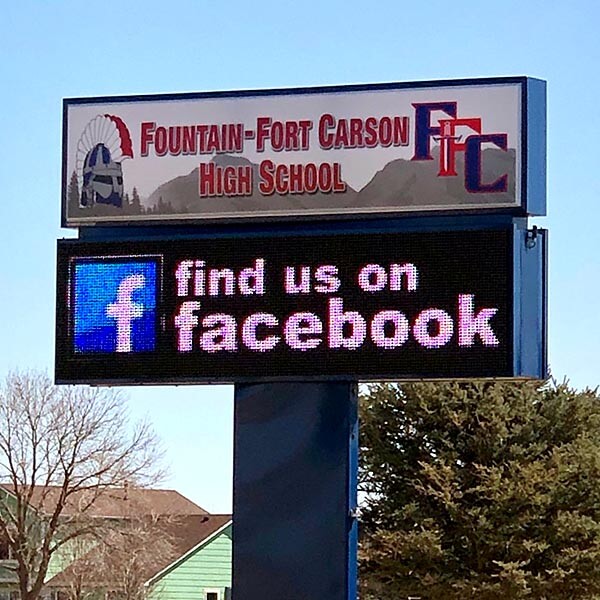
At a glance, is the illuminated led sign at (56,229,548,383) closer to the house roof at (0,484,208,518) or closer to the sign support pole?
the sign support pole

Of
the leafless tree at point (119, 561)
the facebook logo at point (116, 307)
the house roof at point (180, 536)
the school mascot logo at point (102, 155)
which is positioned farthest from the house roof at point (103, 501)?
the facebook logo at point (116, 307)

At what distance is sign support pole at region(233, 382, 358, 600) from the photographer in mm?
14898

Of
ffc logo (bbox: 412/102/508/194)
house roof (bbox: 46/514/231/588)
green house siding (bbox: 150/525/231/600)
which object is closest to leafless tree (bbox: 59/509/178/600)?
house roof (bbox: 46/514/231/588)

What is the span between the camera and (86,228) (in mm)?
15594

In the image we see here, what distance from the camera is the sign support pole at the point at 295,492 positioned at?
1490 cm

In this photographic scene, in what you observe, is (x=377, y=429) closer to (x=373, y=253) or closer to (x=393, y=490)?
(x=393, y=490)

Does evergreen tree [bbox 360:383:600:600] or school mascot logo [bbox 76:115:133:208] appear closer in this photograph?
school mascot logo [bbox 76:115:133:208]

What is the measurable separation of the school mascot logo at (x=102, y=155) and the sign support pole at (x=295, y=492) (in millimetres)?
2286

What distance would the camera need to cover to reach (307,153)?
1531 cm

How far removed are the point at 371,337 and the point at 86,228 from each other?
298cm

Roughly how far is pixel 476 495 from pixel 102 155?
22.4 meters

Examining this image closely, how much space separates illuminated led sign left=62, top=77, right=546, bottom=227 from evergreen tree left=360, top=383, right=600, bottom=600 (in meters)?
21.2

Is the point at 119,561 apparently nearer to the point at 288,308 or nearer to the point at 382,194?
the point at 382,194

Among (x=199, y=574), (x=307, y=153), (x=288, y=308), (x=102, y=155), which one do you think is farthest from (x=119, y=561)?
(x=288, y=308)
